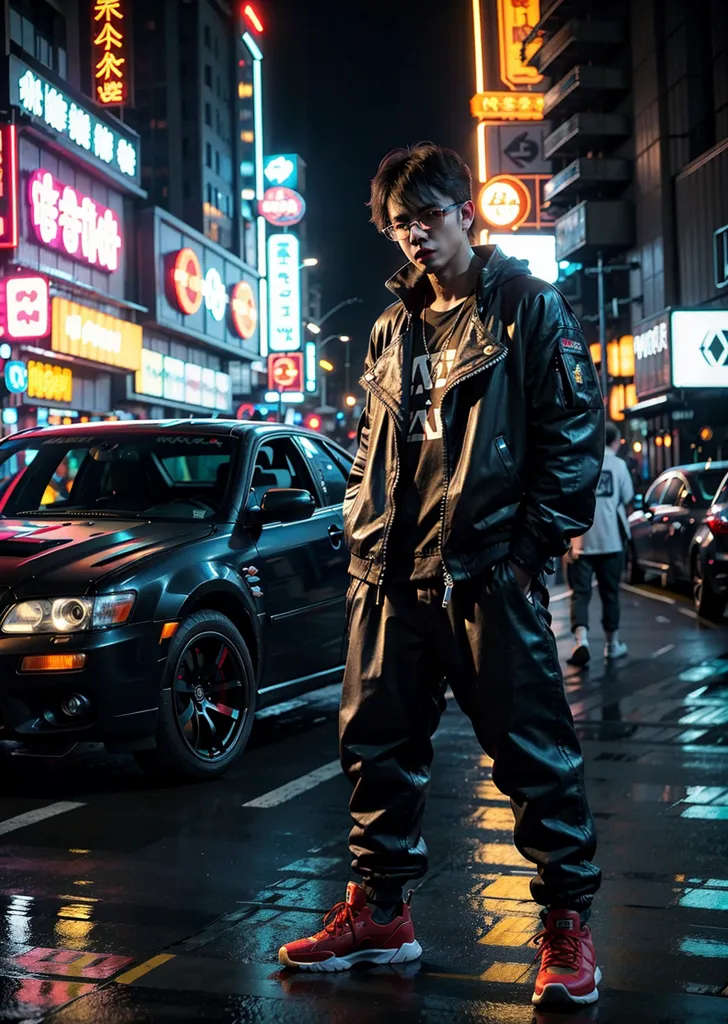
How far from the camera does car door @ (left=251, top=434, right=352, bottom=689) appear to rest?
7.20 meters

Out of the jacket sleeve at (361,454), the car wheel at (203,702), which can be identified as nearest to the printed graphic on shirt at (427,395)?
the jacket sleeve at (361,454)

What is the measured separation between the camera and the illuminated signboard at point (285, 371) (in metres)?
58.3

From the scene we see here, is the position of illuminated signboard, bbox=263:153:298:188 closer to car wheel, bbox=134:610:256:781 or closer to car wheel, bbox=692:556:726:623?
car wheel, bbox=692:556:726:623

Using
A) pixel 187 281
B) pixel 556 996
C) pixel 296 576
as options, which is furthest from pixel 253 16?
pixel 556 996

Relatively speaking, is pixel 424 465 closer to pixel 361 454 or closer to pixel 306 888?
pixel 361 454

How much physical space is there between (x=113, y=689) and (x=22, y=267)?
27727mm

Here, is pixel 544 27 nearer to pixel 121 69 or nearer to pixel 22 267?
pixel 121 69

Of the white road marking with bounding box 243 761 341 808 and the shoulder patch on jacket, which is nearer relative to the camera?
the shoulder patch on jacket

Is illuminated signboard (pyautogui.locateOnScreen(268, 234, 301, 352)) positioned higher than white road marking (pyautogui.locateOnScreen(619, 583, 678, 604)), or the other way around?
illuminated signboard (pyautogui.locateOnScreen(268, 234, 301, 352))

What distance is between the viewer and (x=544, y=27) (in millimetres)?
59500

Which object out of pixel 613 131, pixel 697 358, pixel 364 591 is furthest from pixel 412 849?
pixel 613 131

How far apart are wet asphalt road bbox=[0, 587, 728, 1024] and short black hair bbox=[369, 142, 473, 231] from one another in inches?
75.2

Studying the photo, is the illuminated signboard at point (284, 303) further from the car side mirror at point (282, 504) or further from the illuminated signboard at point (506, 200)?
the car side mirror at point (282, 504)

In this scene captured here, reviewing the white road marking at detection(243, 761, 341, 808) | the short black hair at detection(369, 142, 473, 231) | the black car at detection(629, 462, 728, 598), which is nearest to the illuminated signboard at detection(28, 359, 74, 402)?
the black car at detection(629, 462, 728, 598)
